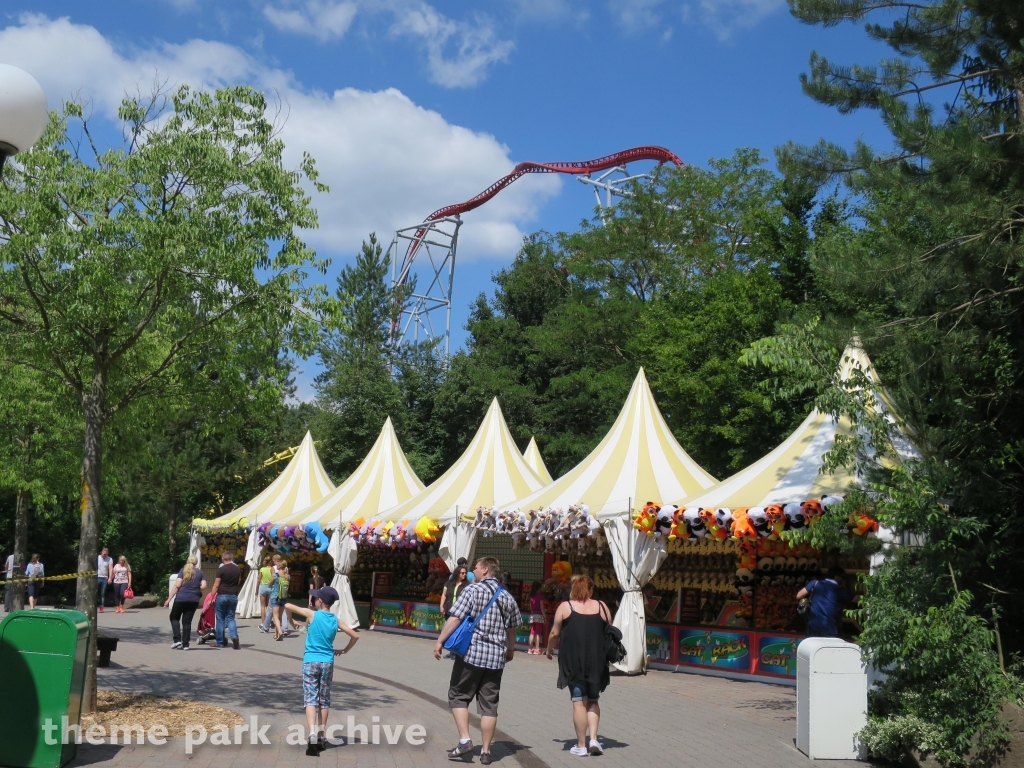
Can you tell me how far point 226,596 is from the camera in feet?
57.1

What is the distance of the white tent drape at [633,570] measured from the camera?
15.4m

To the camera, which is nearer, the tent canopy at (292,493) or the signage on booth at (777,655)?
the signage on booth at (777,655)

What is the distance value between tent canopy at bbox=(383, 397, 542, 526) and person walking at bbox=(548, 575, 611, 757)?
36.6ft

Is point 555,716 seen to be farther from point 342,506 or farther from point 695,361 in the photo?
point 695,361

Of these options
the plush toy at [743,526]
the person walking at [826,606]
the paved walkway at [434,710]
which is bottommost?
the paved walkway at [434,710]

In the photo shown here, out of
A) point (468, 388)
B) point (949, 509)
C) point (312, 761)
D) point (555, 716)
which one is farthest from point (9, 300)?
point (468, 388)

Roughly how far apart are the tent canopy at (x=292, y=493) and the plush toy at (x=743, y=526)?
50.7ft

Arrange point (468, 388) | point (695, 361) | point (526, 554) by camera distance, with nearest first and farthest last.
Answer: point (526, 554)
point (695, 361)
point (468, 388)

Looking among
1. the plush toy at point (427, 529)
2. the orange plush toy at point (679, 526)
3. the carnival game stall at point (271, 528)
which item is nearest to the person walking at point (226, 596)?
the plush toy at point (427, 529)

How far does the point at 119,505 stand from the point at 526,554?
67.0 feet

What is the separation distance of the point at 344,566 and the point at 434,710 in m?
12.0

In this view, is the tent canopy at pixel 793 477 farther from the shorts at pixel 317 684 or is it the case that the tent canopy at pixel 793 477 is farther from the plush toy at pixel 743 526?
the shorts at pixel 317 684

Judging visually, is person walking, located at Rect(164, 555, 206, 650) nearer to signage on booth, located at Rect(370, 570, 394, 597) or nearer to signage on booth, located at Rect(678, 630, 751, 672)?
signage on booth, located at Rect(678, 630, 751, 672)

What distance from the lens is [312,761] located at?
766 centimetres
